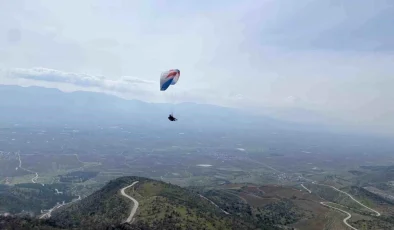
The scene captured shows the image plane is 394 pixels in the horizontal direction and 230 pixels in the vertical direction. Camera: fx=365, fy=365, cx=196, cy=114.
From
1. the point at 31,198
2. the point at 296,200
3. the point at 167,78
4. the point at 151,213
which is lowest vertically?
the point at 31,198

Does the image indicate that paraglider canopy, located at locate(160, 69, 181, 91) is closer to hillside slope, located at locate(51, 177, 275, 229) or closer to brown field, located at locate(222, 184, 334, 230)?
hillside slope, located at locate(51, 177, 275, 229)

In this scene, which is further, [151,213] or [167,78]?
[151,213]

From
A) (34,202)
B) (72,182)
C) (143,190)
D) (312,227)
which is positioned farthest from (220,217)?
(72,182)

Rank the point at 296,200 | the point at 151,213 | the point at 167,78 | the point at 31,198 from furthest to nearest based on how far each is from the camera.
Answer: the point at 31,198
the point at 296,200
the point at 151,213
the point at 167,78

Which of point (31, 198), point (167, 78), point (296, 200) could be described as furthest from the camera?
point (31, 198)

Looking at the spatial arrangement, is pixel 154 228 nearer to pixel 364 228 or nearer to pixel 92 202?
pixel 92 202

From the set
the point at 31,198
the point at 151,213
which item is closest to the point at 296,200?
the point at 151,213

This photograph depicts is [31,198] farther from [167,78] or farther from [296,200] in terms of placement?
[167,78]

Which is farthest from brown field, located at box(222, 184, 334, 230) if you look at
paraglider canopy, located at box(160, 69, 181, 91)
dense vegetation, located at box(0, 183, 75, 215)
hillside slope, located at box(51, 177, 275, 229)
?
dense vegetation, located at box(0, 183, 75, 215)

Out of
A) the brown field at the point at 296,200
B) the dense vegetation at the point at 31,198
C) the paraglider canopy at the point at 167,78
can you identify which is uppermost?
the paraglider canopy at the point at 167,78

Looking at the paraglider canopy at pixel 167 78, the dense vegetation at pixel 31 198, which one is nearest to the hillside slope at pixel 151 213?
the paraglider canopy at pixel 167 78

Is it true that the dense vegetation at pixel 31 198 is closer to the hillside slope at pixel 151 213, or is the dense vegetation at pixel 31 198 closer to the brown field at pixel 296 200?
the hillside slope at pixel 151 213
